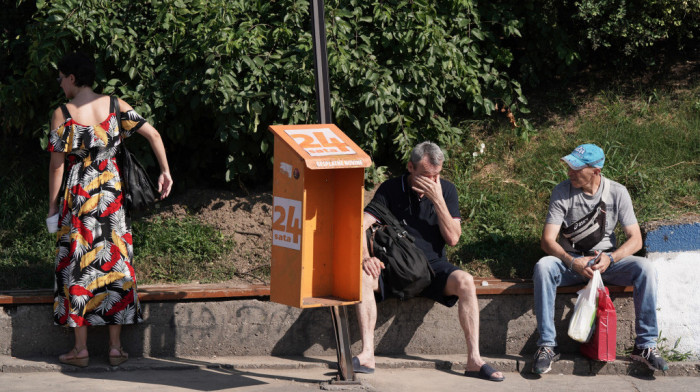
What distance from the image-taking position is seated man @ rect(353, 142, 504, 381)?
561 centimetres

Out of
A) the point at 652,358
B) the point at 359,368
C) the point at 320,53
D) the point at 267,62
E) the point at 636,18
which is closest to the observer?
the point at 320,53

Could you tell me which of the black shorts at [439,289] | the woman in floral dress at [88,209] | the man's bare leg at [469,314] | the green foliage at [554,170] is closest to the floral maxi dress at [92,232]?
the woman in floral dress at [88,209]

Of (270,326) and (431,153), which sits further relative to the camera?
(270,326)

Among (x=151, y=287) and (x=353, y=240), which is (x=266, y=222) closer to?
(x=151, y=287)

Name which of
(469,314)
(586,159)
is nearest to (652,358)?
(469,314)

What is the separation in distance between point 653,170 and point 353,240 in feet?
10.5

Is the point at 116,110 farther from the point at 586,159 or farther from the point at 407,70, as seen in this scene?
the point at 586,159

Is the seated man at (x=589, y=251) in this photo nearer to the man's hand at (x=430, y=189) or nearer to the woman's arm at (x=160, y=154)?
the man's hand at (x=430, y=189)

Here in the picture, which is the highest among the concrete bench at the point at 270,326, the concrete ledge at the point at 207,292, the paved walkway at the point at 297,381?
the concrete ledge at the point at 207,292

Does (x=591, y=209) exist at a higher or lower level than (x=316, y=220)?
higher

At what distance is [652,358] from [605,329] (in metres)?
0.36

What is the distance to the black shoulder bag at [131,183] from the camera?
5.61 m

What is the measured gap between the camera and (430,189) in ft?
18.8

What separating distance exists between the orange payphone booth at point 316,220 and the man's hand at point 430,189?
2.61 ft
